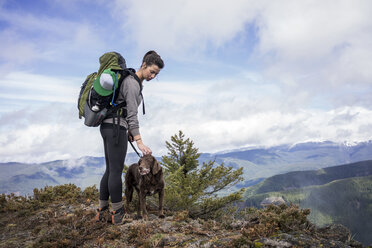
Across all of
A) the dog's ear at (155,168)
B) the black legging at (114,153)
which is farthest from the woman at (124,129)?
the dog's ear at (155,168)

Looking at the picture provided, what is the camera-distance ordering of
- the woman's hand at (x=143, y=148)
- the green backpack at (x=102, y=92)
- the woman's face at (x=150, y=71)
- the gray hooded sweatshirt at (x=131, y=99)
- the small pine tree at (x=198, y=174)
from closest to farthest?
the green backpack at (x=102, y=92) → the gray hooded sweatshirt at (x=131, y=99) → the woman's hand at (x=143, y=148) → the woman's face at (x=150, y=71) → the small pine tree at (x=198, y=174)

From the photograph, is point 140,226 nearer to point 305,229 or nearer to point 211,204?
point 305,229

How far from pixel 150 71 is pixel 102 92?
101cm

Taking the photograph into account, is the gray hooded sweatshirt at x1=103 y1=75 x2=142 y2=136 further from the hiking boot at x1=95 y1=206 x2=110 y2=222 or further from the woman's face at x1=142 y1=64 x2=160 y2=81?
the hiking boot at x1=95 y1=206 x2=110 y2=222

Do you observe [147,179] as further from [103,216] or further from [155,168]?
[103,216]

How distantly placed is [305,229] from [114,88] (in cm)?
390

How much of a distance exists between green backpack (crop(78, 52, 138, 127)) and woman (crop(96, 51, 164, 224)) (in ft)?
0.45

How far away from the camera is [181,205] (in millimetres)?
11180

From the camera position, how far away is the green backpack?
4.65 m

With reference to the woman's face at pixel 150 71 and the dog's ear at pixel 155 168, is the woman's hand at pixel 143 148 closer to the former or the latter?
the dog's ear at pixel 155 168

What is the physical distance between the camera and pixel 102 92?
4.65 m

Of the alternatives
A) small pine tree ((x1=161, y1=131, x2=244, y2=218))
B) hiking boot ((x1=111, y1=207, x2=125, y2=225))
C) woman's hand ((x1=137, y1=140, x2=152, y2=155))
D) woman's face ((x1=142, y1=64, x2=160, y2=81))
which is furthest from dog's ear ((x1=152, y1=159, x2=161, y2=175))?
small pine tree ((x1=161, y1=131, x2=244, y2=218))

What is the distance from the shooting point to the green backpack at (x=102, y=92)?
183 inches

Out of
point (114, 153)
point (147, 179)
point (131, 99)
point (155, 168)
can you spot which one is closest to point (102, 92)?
point (131, 99)
